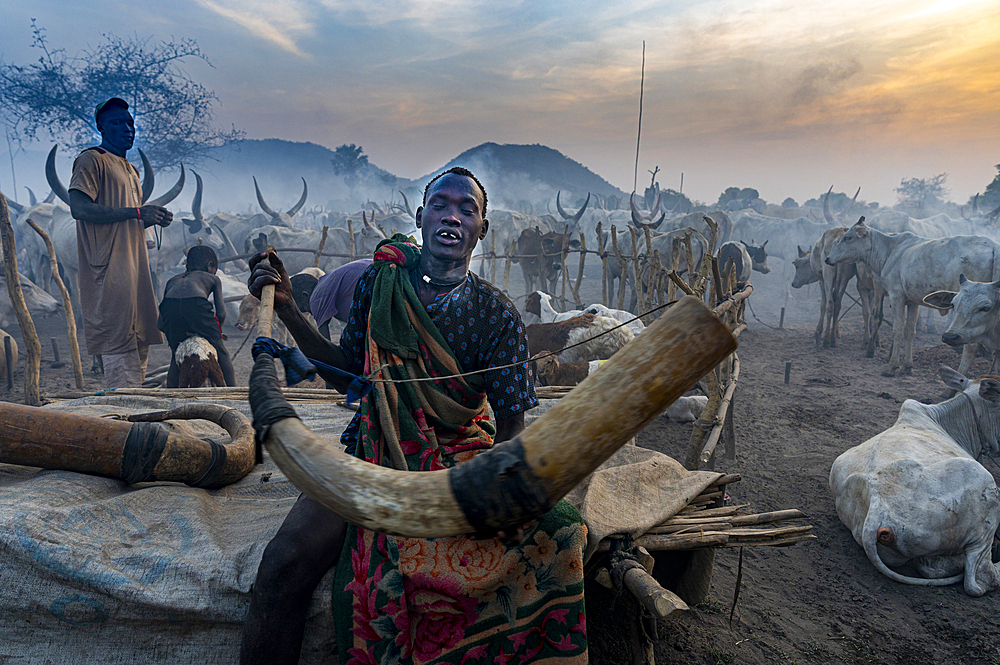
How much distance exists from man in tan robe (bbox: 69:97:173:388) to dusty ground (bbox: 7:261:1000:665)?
2397mm

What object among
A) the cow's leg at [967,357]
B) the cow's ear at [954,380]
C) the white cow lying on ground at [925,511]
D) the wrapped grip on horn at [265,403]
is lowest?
the white cow lying on ground at [925,511]

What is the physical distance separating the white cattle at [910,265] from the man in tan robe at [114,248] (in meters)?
10.6

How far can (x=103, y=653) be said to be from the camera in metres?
1.77

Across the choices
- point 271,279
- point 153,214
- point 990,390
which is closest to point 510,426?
point 271,279

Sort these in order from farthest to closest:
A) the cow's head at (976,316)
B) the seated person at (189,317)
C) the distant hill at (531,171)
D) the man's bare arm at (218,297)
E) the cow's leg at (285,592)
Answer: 1. the distant hill at (531,171)
2. the cow's head at (976,316)
3. the man's bare arm at (218,297)
4. the seated person at (189,317)
5. the cow's leg at (285,592)

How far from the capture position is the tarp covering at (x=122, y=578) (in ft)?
5.67

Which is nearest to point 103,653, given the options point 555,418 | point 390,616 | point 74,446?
point 74,446

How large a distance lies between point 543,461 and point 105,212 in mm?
5509

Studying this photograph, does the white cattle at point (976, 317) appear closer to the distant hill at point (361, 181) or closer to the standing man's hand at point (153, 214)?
the standing man's hand at point (153, 214)

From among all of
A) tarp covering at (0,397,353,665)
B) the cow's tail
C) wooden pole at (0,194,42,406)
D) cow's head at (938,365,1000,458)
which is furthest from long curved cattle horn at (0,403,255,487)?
cow's head at (938,365,1000,458)

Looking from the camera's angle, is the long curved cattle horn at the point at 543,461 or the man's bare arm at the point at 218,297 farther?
the man's bare arm at the point at 218,297

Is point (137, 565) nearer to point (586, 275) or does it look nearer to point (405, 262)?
point (405, 262)

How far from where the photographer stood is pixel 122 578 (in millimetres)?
1746

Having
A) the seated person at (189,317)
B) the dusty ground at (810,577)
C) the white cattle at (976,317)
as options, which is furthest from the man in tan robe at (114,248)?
the white cattle at (976,317)
